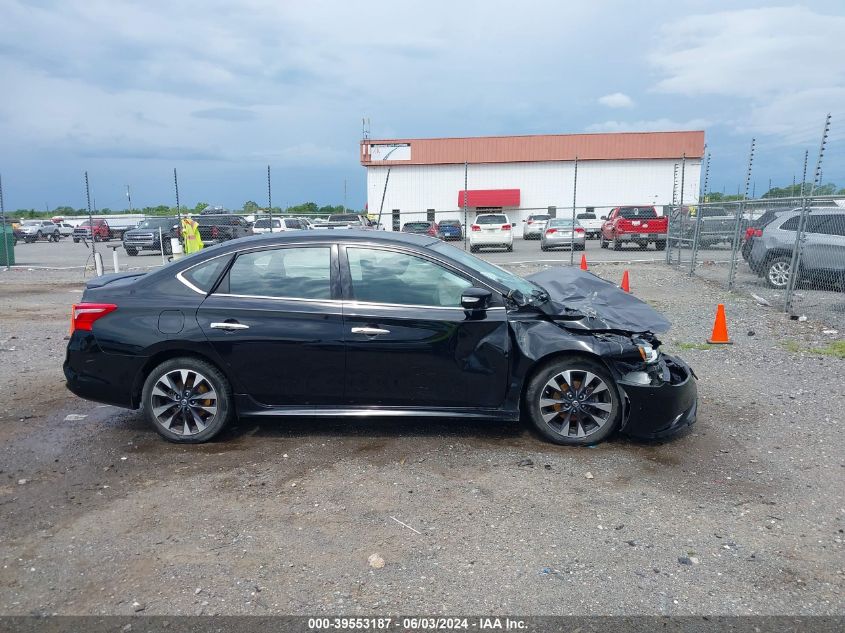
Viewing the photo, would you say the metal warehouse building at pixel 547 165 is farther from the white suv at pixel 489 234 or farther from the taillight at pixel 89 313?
the taillight at pixel 89 313

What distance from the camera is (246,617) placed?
9.75 feet

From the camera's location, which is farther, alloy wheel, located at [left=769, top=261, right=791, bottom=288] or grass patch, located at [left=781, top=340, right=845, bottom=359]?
alloy wheel, located at [left=769, top=261, right=791, bottom=288]

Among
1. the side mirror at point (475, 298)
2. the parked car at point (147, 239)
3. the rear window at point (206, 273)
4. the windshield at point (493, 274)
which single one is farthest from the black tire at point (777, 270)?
the parked car at point (147, 239)

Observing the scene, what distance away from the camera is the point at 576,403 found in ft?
16.0

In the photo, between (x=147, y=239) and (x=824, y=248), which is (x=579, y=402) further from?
(x=147, y=239)

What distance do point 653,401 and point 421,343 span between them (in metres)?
1.72

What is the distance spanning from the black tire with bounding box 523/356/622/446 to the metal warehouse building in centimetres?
4483

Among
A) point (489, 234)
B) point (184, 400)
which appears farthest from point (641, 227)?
point (184, 400)

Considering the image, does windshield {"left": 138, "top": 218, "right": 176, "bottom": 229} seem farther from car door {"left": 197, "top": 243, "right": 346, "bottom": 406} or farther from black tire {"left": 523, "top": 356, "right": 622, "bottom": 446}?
black tire {"left": 523, "top": 356, "right": 622, "bottom": 446}

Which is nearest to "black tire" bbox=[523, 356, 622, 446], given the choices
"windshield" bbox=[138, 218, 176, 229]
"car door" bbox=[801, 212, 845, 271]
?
"car door" bbox=[801, 212, 845, 271]

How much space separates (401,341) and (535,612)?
89.2 inches

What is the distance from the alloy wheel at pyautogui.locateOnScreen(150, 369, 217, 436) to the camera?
16.5 feet

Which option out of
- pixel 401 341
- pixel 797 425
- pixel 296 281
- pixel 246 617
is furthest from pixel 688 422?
pixel 246 617

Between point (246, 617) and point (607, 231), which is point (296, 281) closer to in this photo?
point (246, 617)
